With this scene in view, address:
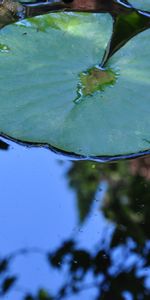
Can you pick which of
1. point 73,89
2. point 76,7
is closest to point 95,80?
point 73,89

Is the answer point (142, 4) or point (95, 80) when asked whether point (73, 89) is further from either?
point (142, 4)

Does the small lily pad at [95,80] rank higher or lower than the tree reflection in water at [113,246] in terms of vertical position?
higher

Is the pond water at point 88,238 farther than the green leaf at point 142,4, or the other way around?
the green leaf at point 142,4

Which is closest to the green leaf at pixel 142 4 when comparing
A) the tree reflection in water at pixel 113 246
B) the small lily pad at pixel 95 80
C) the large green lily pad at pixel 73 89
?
the large green lily pad at pixel 73 89

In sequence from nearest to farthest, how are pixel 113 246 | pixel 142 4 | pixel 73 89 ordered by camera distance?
pixel 113 246 → pixel 73 89 → pixel 142 4

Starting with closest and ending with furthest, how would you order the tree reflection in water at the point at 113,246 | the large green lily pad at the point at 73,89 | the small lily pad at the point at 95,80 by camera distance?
the tree reflection in water at the point at 113,246, the large green lily pad at the point at 73,89, the small lily pad at the point at 95,80

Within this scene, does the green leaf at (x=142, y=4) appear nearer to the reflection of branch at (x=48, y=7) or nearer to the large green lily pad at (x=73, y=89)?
the reflection of branch at (x=48, y=7)

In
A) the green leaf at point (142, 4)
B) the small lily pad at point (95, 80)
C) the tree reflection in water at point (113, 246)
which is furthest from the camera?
the green leaf at point (142, 4)
